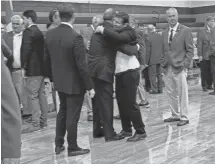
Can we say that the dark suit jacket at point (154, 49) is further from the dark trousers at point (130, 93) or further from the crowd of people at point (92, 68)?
the dark trousers at point (130, 93)

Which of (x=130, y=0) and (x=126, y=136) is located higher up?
(x=130, y=0)

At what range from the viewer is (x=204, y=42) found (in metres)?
7.41

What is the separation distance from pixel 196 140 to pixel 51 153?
4.83 ft

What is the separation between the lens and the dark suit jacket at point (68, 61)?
3520 mm

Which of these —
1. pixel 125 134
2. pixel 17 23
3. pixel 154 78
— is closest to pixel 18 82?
pixel 17 23

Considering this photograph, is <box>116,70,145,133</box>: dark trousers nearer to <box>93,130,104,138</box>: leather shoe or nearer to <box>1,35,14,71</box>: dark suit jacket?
<box>93,130,104,138</box>: leather shoe

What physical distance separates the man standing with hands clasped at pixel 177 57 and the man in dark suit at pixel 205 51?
2.67m

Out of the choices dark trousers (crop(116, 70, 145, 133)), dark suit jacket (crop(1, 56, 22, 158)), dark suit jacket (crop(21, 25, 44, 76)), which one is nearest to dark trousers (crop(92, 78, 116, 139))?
dark trousers (crop(116, 70, 145, 133))

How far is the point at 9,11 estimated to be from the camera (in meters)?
6.00

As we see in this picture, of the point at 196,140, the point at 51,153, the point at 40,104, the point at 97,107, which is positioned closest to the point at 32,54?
the point at 40,104

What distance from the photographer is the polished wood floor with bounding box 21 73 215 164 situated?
3.53m

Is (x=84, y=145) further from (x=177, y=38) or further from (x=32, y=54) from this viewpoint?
(x=177, y=38)

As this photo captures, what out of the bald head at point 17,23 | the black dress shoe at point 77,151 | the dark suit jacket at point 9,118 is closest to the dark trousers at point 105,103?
the black dress shoe at point 77,151

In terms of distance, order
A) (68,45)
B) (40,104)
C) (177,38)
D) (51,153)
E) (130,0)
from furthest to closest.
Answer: (130,0), (40,104), (177,38), (51,153), (68,45)
